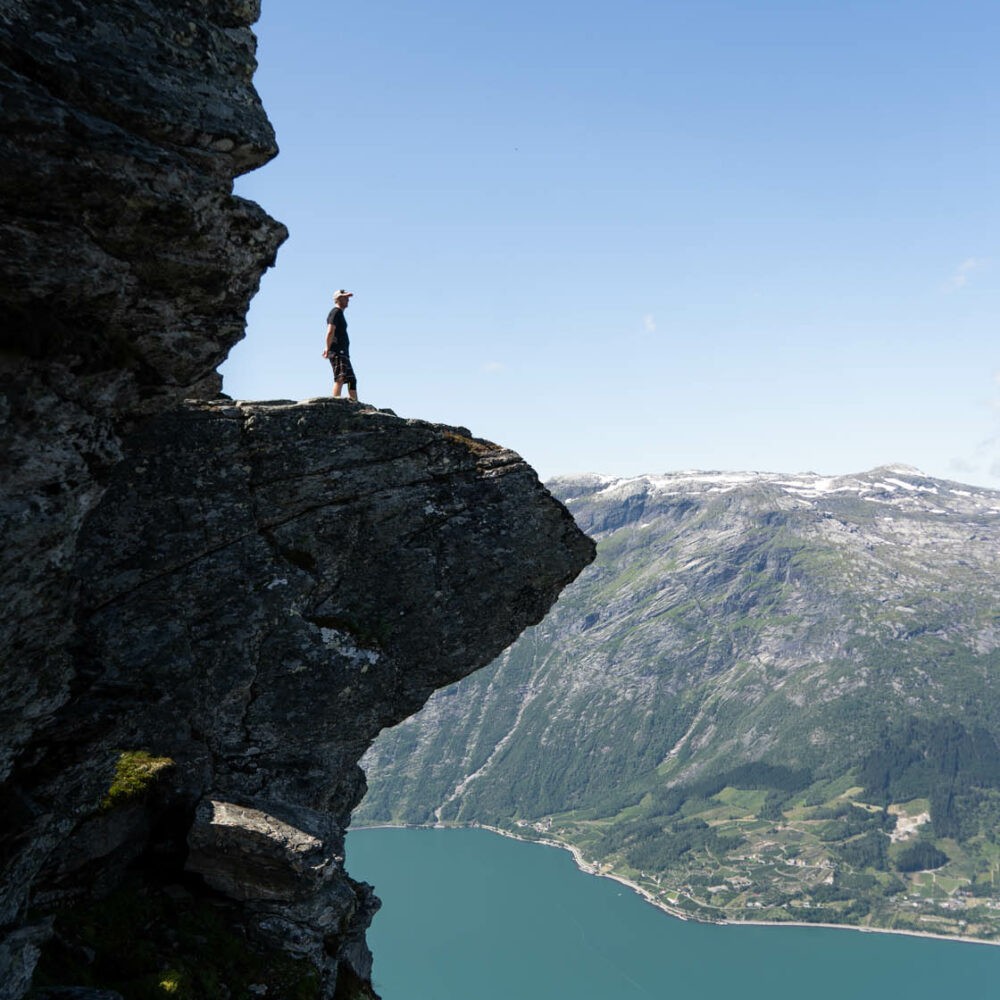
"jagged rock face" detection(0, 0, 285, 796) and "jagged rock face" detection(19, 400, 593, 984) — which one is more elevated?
"jagged rock face" detection(0, 0, 285, 796)

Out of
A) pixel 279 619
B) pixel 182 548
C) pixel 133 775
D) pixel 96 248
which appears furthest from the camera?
pixel 279 619

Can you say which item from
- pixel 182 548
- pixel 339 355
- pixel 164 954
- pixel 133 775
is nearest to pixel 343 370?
pixel 339 355

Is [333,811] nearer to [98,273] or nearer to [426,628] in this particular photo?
[426,628]

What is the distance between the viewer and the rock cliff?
11.3 metres

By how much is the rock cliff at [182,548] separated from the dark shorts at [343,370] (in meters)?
2.13

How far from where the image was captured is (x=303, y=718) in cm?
2088

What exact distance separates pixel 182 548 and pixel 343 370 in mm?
7175

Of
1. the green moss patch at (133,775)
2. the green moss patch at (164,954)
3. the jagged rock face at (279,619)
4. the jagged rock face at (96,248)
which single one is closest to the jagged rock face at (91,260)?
the jagged rock face at (96,248)

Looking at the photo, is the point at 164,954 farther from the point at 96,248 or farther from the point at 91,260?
the point at 96,248

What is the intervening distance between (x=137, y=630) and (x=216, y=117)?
10.9 meters

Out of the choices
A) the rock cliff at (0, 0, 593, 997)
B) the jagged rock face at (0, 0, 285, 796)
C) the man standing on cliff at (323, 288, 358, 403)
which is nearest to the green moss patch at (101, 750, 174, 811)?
the rock cliff at (0, 0, 593, 997)

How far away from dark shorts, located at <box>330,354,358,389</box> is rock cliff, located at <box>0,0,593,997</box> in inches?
83.7

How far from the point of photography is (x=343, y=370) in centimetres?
2336

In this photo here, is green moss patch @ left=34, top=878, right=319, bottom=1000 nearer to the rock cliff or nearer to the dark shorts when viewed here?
the rock cliff
